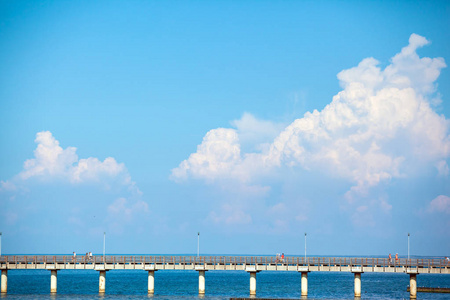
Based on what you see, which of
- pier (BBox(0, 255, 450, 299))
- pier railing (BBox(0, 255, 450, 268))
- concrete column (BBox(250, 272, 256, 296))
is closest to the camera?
pier (BBox(0, 255, 450, 299))

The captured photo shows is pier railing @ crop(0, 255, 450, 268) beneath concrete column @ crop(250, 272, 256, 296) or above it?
above

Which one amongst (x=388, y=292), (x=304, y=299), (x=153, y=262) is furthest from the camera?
(x=388, y=292)

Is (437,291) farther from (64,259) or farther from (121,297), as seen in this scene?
(64,259)

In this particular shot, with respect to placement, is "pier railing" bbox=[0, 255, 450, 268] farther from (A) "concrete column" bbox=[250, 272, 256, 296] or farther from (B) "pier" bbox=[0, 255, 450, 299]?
(A) "concrete column" bbox=[250, 272, 256, 296]

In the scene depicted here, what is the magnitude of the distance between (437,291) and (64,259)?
6661 cm

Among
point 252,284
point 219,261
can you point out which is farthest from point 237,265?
point 252,284

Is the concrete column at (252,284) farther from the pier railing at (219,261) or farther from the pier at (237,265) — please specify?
the pier railing at (219,261)

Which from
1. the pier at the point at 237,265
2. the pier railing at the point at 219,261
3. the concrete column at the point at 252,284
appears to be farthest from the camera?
the concrete column at the point at 252,284

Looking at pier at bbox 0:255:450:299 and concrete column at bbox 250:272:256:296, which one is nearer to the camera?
pier at bbox 0:255:450:299

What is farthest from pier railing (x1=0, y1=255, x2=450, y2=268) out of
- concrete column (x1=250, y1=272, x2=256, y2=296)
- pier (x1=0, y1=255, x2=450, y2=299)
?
concrete column (x1=250, y1=272, x2=256, y2=296)

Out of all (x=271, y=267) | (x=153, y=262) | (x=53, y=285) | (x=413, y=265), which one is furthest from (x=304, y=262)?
(x=53, y=285)

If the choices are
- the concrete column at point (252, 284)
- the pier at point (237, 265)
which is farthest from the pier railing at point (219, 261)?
the concrete column at point (252, 284)

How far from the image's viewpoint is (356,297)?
92938 mm

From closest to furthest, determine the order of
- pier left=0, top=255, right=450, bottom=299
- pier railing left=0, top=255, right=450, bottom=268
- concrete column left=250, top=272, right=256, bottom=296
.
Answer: pier left=0, top=255, right=450, bottom=299, pier railing left=0, top=255, right=450, bottom=268, concrete column left=250, top=272, right=256, bottom=296
